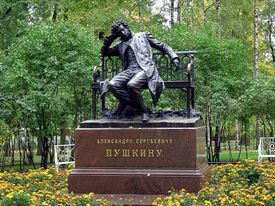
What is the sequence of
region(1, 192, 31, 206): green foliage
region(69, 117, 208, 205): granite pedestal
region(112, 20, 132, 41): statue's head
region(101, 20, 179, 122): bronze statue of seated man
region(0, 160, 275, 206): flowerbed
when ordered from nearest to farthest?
region(1, 192, 31, 206): green foliage → region(0, 160, 275, 206): flowerbed → region(69, 117, 208, 205): granite pedestal → region(101, 20, 179, 122): bronze statue of seated man → region(112, 20, 132, 41): statue's head

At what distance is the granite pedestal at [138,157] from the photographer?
336 inches

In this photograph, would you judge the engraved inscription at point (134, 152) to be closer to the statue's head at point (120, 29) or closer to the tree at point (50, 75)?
the statue's head at point (120, 29)

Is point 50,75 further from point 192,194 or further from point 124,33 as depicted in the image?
point 192,194

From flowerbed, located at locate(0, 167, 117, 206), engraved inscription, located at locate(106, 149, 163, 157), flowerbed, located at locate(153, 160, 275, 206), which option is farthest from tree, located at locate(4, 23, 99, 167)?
→ engraved inscription, located at locate(106, 149, 163, 157)

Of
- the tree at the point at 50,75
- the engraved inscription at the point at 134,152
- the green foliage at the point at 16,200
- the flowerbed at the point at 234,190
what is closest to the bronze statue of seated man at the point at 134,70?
the engraved inscription at the point at 134,152

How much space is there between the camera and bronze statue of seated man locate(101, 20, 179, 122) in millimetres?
9008

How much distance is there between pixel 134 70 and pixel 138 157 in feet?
4.80

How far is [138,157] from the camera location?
28.6 feet

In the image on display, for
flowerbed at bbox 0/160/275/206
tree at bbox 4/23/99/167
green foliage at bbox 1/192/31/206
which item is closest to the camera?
green foliage at bbox 1/192/31/206

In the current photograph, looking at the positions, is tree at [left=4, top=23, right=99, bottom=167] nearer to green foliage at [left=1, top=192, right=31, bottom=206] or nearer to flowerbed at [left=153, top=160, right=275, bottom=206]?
flowerbed at [left=153, top=160, right=275, bottom=206]

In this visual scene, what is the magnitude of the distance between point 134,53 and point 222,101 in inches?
320

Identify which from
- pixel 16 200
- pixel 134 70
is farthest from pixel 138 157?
pixel 16 200

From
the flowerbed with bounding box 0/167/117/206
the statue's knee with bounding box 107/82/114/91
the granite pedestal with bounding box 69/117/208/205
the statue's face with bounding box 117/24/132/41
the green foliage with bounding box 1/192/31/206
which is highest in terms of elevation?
the statue's face with bounding box 117/24/132/41

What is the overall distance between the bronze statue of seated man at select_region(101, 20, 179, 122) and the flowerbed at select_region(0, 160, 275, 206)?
1.71 metres
